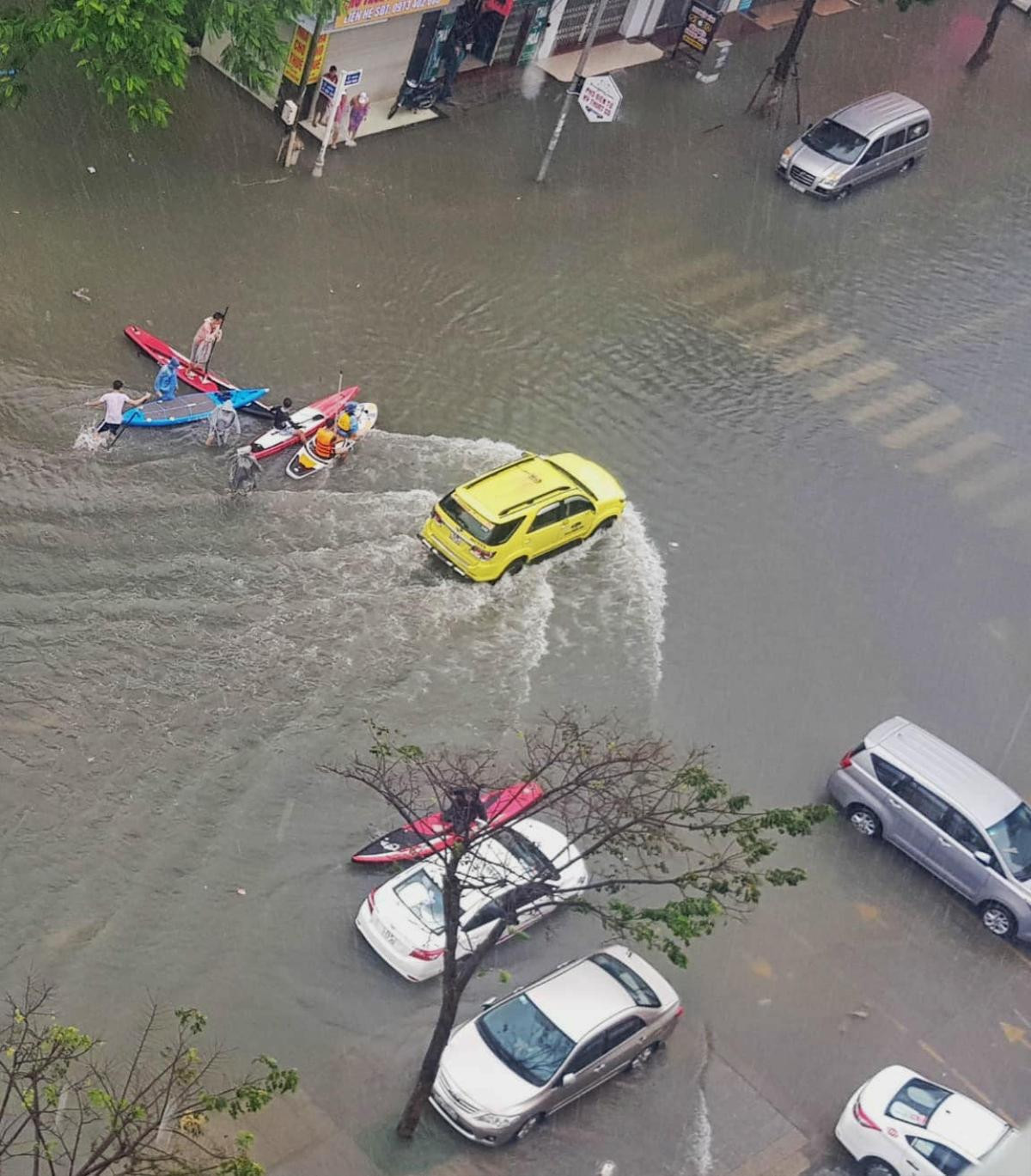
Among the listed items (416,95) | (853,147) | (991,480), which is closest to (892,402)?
(991,480)

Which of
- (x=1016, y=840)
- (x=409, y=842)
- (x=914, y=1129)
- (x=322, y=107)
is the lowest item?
(x=409, y=842)

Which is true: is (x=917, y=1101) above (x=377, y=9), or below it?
below

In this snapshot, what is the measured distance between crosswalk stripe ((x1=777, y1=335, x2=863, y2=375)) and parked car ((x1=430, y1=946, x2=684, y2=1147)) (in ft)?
50.5

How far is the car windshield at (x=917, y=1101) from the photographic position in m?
17.1

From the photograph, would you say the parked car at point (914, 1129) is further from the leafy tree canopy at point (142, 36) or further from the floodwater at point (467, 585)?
the leafy tree canopy at point (142, 36)

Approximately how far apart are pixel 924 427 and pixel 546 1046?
54.7ft

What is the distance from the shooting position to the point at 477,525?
23.0 metres

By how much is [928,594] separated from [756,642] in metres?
3.66

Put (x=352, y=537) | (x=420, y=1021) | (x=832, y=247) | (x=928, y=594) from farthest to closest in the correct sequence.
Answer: (x=832, y=247)
(x=928, y=594)
(x=352, y=537)
(x=420, y=1021)

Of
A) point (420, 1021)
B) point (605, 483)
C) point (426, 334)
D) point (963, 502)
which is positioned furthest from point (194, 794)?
point (963, 502)

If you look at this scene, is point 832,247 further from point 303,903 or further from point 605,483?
point 303,903

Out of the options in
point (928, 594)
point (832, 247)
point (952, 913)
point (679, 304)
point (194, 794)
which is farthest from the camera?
point (832, 247)

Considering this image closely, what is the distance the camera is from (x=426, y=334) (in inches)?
1109

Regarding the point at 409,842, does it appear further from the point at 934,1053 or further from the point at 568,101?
Result: the point at 568,101
